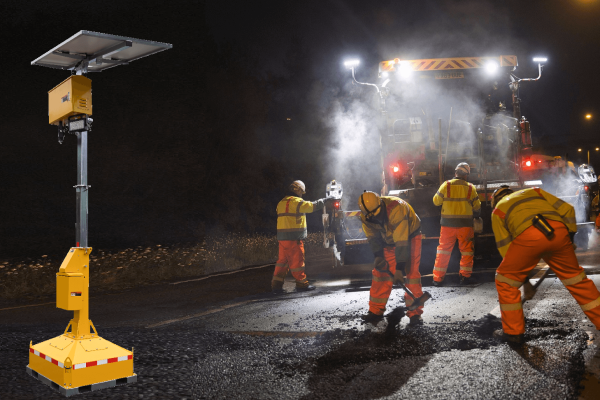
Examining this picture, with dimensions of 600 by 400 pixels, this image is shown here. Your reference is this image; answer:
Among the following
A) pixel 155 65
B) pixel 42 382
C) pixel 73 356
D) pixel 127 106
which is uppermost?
pixel 155 65

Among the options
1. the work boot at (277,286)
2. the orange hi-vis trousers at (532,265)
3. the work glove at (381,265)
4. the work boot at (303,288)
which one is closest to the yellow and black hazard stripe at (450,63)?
the work boot at (303,288)

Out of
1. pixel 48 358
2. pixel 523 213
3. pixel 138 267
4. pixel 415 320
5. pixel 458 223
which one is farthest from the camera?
pixel 138 267

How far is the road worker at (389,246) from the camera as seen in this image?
18.9 ft

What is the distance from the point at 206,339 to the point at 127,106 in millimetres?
15628

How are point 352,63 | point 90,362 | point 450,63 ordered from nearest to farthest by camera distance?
point 90,362
point 450,63
point 352,63

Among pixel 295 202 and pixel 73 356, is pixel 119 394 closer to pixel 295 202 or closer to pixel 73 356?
pixel 73 356

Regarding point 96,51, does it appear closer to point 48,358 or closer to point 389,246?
point 48,358

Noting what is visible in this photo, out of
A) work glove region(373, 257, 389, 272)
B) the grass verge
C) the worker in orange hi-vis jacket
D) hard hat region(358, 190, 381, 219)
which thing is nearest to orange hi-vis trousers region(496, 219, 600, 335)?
the worker in orange hi-vis jacket

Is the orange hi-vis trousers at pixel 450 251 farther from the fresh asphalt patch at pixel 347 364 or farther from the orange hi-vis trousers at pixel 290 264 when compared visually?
the fresh asphalt patch at pixel 347 364

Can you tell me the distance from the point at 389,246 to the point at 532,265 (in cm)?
180

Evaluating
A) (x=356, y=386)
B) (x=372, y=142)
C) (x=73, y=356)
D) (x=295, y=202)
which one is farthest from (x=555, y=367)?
(x=372, y=142)

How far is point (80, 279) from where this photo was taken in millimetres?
4117

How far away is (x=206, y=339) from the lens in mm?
5051

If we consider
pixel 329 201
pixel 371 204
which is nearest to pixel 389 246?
pixel 371 204
